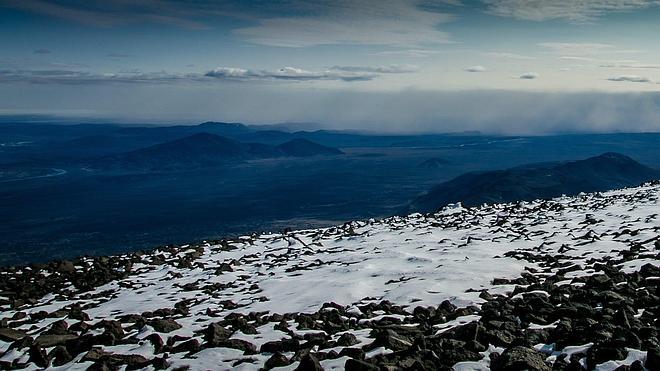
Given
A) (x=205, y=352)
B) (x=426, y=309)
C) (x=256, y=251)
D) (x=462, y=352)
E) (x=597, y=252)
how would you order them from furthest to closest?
(x=256, y=251) → (x=597, y=252) → (x=426, y=309) → (x=205, y=352) → (x=462, y=352)

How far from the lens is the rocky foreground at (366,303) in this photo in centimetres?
1093

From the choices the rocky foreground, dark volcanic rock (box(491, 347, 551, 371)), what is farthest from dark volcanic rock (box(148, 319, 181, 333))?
dark volcanic rock (box(491, 347, 551, 371))

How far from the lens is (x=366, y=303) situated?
17.8m

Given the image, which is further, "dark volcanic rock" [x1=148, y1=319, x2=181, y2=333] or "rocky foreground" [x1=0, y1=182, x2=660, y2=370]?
"dark volcanic rock" [x1=148, y1=319, x2=181, y2=333]

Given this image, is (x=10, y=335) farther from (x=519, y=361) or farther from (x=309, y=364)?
(x=519, y=361)

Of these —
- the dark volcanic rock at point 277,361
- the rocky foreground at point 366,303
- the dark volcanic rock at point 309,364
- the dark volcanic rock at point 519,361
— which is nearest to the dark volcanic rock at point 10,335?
the rocky foreground at point 366,303

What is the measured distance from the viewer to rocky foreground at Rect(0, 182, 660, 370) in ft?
35.9

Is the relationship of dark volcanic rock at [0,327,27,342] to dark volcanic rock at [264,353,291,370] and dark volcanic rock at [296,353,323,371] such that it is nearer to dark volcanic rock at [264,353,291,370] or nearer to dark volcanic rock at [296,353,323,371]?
dark volcanic rock at [264,353,291,370]

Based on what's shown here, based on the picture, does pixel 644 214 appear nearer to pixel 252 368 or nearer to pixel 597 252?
pixel 597 252

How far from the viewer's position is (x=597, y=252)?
924 inches

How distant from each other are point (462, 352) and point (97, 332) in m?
11.9

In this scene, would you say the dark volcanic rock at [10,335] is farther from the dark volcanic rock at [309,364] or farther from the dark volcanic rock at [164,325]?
the dark volcanic rock at [309,364]

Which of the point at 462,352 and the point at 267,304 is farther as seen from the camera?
the point at 267,304

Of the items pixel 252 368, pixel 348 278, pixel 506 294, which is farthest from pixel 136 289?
pixel 506 294
